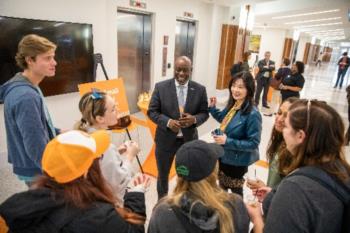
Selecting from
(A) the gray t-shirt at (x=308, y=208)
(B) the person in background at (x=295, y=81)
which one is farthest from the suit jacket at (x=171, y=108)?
(B) the person in background at (x=295, y=81)

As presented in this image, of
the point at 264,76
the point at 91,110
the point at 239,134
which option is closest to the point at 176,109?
the point at 239,134

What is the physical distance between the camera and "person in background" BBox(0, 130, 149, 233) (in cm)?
88

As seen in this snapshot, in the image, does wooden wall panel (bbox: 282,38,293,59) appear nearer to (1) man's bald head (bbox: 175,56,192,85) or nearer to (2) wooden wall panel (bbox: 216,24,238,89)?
(2) wooden wall panel (bbox: 216,24,238,89)

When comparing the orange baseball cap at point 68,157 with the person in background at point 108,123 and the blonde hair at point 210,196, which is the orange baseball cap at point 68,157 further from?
the person in background at point 108,123

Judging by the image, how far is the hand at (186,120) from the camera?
228 cm

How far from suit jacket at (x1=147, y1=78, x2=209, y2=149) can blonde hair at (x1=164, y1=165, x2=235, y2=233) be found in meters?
1.30

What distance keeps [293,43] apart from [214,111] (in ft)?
61.0

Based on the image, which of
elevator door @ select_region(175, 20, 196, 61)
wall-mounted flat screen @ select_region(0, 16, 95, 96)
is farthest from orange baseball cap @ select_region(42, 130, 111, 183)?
elevator door @ select_region(175, 20, 196, 61)

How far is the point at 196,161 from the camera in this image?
1019 millimetres

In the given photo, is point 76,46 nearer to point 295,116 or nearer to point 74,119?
point 74,119

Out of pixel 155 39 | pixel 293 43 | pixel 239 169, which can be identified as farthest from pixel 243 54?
pixel 293 43

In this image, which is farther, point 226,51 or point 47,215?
point 226,51

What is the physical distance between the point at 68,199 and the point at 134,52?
5044 mm

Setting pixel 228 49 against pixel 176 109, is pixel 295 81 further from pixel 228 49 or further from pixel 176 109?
pixel 176 109
